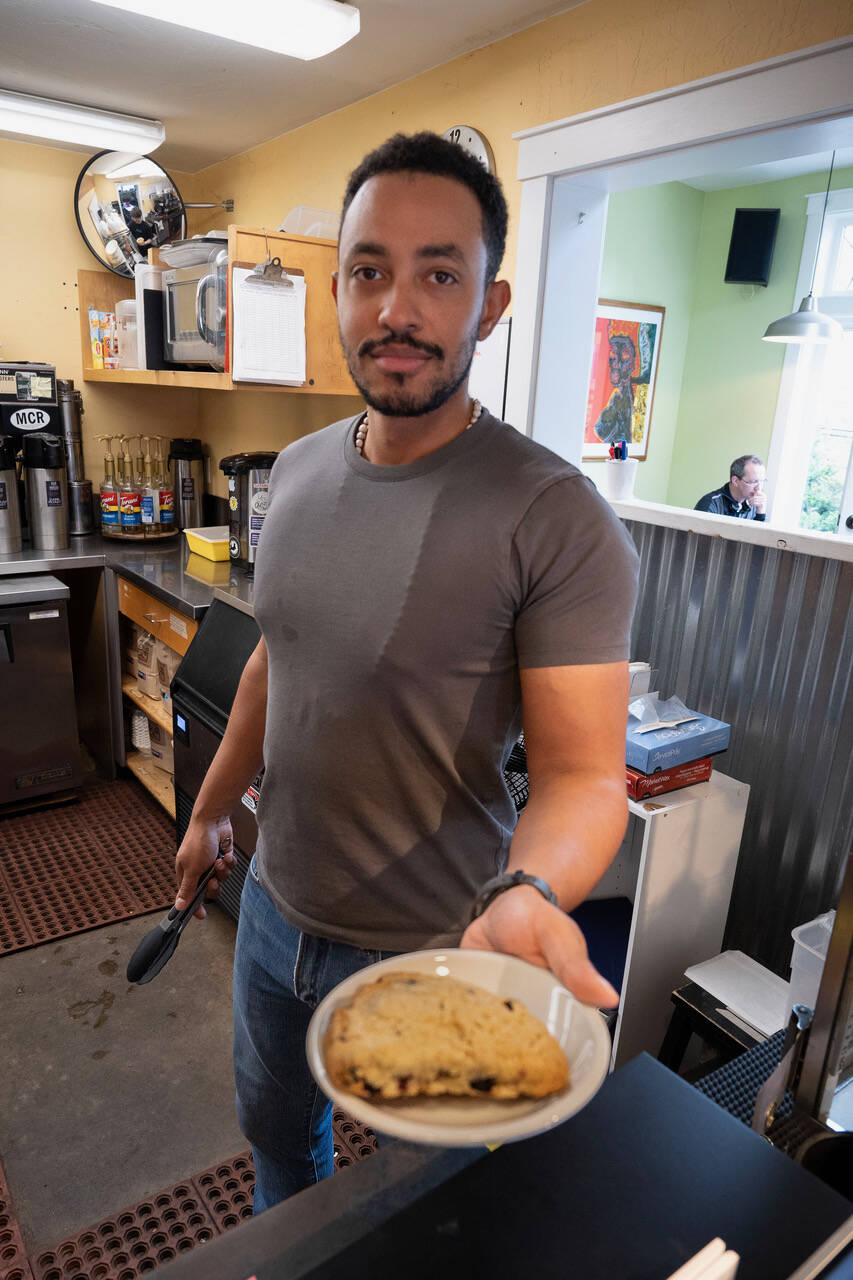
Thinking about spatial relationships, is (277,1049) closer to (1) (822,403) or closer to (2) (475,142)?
(2) (475,142)

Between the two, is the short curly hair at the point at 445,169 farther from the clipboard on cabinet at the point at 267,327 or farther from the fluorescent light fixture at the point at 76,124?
the fluorescent light fixture at the point at 76,124

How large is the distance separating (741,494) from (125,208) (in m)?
3.22

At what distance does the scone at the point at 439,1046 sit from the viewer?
0.61 m

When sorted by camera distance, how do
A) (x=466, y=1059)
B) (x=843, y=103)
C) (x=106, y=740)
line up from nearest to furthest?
(x=466, y=1059), (x=843, y=103), (x=106, y=740)

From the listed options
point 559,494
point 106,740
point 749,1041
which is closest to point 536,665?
point 559,494

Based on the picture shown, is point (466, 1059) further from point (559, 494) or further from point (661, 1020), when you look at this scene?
point (661, 1020)

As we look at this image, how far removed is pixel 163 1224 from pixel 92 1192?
0.61 feet

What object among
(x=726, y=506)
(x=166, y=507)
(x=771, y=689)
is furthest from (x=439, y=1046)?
(x=726, y=506)

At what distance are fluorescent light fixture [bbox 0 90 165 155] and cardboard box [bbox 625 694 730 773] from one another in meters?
2.79

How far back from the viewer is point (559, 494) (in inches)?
39.2

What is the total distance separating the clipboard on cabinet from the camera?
261 centimetres

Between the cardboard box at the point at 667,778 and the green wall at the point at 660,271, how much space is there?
2.77m

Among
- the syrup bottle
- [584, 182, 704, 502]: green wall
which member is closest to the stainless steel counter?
the syrup bottle

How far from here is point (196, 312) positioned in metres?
2.90
